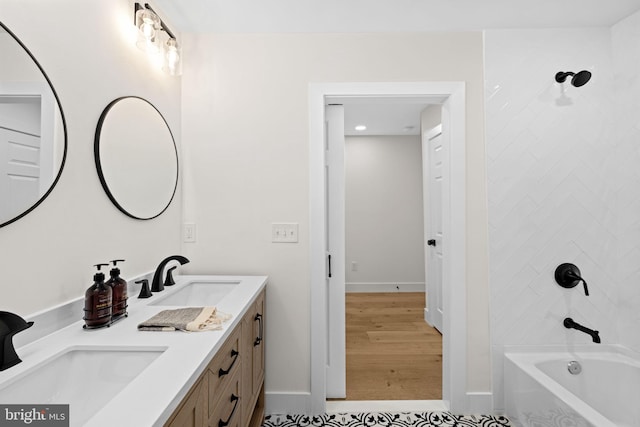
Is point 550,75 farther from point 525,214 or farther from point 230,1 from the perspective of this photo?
point 230,1

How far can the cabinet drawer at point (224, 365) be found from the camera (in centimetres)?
103

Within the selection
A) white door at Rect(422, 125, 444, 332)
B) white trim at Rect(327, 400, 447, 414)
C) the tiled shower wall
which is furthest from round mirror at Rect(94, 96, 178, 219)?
white door at Rect(422, 125, 444, 332)

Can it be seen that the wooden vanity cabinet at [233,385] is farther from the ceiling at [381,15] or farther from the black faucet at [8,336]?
the ceiling at [381,15]

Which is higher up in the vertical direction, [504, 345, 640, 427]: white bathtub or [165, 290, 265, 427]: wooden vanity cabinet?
[165, 290, 265, 427]: wooden vanity cabinet

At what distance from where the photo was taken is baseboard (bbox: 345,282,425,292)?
195 inches

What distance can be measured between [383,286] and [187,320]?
13.7 ft

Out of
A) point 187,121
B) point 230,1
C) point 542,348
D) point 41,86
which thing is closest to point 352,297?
point 542,348

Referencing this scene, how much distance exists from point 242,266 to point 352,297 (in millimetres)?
2931

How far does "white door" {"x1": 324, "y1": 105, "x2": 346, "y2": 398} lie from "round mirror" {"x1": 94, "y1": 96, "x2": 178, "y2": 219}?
0.99 m

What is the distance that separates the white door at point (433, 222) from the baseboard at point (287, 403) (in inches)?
69.7

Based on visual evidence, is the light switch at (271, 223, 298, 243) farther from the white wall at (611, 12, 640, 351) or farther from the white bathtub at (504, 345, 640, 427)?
the white wall at (611, 12, 640, 351)

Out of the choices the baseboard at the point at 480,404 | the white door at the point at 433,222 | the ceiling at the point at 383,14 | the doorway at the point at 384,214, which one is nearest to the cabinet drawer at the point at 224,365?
the baseboard at the point at 480,404

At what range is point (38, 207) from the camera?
42.1 inches

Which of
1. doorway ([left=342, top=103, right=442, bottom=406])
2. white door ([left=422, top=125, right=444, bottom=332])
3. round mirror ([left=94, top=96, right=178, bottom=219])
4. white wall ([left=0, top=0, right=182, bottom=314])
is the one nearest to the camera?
white wall ([left=0, top=0, right=182, bottom=314])
